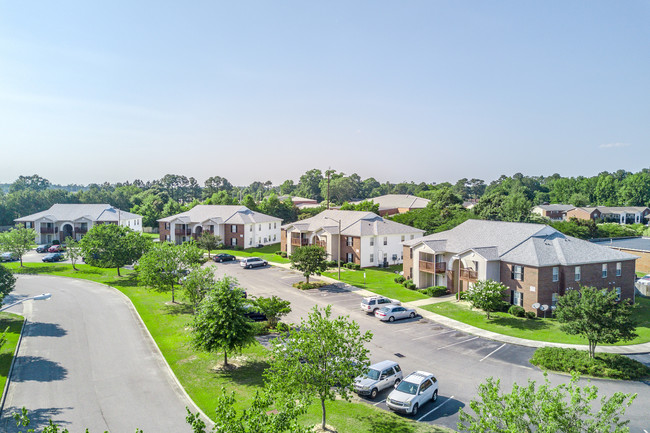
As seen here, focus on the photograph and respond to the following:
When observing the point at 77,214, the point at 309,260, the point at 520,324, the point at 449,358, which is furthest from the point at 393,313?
the point at 77,214

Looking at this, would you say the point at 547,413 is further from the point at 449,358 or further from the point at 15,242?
the point at 15,242

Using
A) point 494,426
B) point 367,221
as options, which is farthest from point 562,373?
point 367,221

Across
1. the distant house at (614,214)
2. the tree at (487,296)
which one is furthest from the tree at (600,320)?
the distant house at (614,214)

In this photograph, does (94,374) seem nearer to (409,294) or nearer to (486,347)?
(486,347)

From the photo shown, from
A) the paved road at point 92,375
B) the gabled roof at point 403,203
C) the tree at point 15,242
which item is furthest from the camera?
the gabled roof at point 403,203

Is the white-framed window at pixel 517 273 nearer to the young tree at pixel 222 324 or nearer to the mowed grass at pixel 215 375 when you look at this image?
the mowed grass at pixel 215 375

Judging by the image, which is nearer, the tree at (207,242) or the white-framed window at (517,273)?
the white-framed window at (517,273)
